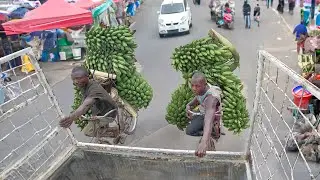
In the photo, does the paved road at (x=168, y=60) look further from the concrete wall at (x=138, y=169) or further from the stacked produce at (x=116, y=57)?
the concrete wall at (x=138, y=169)

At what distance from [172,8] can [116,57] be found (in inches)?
481

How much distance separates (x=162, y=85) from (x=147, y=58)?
11.0 ft

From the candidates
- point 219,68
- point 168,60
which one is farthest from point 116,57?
point 168,60

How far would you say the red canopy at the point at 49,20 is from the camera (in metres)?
13.0

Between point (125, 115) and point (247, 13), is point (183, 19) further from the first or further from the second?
point (125, 115)

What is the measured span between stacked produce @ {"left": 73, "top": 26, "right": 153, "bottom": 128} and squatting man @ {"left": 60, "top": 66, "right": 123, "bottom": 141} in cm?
96

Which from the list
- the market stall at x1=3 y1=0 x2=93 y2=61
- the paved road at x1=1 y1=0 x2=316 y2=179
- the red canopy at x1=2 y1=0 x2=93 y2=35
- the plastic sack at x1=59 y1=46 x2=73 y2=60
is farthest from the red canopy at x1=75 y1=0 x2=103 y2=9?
the paved road at x1=1 y1=0 x2=316 y2=179

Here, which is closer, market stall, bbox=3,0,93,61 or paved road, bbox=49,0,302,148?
paved road, bbox=49,0,302,148

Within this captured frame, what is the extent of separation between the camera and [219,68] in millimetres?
6500

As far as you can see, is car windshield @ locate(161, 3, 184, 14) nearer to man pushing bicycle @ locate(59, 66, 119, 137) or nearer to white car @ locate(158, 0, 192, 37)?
white car @ locate(158, 0, 192, 37)

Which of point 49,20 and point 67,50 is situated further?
point 67,50

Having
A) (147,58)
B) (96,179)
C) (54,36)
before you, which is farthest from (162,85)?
(96,179)

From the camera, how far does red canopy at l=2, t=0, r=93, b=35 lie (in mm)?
12969

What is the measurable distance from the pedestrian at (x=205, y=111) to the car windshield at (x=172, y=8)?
1352 centimetres
